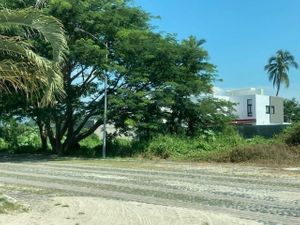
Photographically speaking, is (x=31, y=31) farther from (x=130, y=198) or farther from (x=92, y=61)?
(x=92, y=61)

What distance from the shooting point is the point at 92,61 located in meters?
36.7

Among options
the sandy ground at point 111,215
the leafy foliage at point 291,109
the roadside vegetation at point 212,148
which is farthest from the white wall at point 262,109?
the sandy ground at point 111,215

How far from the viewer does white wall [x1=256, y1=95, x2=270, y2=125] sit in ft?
303

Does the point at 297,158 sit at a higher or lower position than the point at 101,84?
lower

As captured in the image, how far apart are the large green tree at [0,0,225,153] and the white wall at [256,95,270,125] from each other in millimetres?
52850

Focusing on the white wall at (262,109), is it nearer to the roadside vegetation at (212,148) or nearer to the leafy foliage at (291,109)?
the leafy foliage at (291,109)

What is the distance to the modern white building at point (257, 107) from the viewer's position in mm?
92125

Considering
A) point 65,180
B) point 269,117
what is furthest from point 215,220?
point 269,117

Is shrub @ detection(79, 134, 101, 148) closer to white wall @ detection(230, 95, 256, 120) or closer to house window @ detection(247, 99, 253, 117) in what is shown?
white wall @ detection(230, 95, 256, 120)

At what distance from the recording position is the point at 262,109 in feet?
309

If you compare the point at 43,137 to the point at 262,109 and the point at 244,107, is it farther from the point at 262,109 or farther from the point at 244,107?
the point at 262,109

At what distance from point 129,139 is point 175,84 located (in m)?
5.88

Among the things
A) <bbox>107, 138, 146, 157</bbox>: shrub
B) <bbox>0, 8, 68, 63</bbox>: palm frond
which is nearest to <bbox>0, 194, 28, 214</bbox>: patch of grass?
<bbox>0, 8, 68, 63</bbox>: palm frond

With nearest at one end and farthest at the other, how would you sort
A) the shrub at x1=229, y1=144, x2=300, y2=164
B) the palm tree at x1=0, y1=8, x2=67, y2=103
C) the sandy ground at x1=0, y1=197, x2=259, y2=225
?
the sandy ground at x1=0, y1=197, x2=259, y2=225, the palm tree at x1=0, y1=8, x2=67, y2=103, the shrub at x1=229, y1=144, x2=300, y2=164
